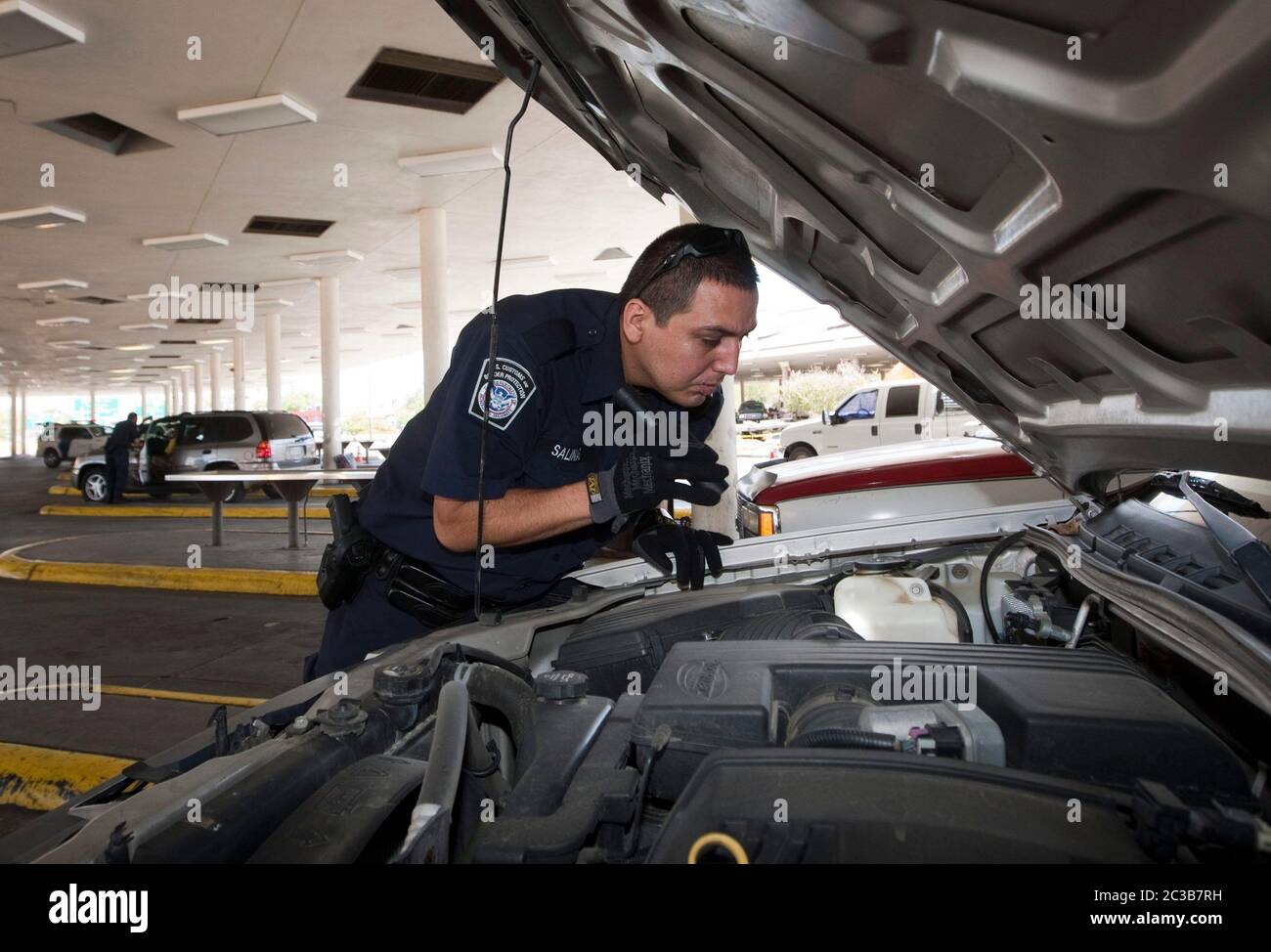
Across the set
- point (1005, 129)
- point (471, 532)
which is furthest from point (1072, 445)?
point (471, 532)

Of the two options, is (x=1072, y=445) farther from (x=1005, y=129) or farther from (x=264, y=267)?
(x=264, y=267)

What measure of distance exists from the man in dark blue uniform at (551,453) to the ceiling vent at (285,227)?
9.46m

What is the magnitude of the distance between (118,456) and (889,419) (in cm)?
1167

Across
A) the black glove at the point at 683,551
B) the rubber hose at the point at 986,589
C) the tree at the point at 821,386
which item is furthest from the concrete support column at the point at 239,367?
the rubber hose at the point at 986,589

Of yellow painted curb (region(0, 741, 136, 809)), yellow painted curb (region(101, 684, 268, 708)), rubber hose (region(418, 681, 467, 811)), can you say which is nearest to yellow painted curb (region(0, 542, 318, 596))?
yellow painted curb (region(101, 684, 268, 708))

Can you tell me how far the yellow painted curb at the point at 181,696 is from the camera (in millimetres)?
3557

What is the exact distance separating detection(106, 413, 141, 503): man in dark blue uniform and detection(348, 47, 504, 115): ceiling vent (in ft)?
28.3

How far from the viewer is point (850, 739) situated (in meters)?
0.98

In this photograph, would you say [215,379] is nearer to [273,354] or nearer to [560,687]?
[273,354]

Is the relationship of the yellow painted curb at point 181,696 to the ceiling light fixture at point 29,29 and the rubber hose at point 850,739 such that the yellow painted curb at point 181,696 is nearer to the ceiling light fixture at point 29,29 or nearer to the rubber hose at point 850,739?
the rubber hose at point 850,739

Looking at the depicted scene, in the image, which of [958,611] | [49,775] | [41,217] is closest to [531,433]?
[958,611]

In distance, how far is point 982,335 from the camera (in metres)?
1.53

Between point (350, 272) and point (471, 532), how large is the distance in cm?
1325
